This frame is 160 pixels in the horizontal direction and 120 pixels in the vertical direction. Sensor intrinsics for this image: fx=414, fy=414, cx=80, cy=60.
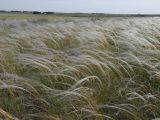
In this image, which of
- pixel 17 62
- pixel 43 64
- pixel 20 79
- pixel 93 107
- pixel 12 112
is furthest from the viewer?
pixel 17 62

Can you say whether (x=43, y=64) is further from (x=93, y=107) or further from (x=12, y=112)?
(x=93, y=107)

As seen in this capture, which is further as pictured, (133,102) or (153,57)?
(153,57)

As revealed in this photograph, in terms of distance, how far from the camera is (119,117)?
244 centimetres

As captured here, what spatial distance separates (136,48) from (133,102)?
1.41 meters

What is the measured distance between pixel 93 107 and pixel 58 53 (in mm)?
1601

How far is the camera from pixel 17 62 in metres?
3.34

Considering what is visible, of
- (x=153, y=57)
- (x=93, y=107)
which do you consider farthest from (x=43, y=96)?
(x=153, y=57)

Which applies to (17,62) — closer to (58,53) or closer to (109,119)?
(58,53)

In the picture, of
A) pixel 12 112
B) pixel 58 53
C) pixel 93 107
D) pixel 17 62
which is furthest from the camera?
pixel 58 53

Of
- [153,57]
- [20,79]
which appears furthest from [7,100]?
[153,57]

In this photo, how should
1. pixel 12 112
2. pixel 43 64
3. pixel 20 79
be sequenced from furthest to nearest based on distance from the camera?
pixel 43 64, pixel 20 79, pixel 12 112

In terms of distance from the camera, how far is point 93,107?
7.57ft

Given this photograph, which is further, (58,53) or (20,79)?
(58,53)

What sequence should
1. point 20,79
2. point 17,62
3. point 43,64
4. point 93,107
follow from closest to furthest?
point 93,107 → point 20,79 → point 43,64 → point 17,62
